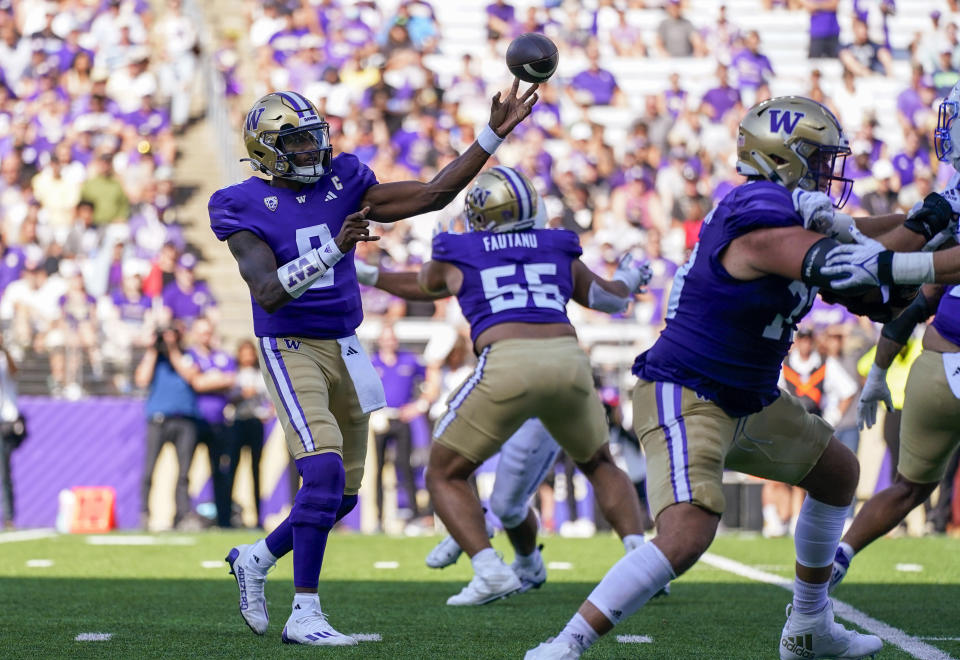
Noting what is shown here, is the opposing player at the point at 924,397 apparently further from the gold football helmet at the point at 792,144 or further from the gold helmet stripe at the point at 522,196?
the gold helmet stripe at the point at 522,196

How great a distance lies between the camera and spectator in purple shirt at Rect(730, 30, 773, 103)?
642 inches

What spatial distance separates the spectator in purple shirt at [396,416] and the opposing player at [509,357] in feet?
16.8

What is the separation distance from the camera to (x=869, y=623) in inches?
219

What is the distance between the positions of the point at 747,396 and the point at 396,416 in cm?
748

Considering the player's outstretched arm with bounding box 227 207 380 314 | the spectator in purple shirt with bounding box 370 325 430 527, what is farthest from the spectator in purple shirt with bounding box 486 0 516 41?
the player's outstretched arm with bounding box 227 207 380 314

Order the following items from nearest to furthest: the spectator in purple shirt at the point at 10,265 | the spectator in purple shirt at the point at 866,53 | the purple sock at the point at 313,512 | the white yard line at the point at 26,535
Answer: the purple sock at the point at 313,512 < the white yard line at the point at 26,535 < the spectator in purple shirt at the point at 10,265 < the spectator in purple shirt at the point at 866,53

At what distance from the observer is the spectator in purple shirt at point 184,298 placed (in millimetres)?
13195

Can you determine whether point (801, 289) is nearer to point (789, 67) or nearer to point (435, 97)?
point (435, 97)

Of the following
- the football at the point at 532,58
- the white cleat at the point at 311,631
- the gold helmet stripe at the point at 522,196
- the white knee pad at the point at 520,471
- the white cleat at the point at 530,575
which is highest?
the football at the point at 532,58

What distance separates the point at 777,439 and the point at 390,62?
41.2 ft

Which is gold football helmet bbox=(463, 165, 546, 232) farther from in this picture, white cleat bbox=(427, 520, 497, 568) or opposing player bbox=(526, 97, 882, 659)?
opposing player bbox=(526, 97, 882, 659)

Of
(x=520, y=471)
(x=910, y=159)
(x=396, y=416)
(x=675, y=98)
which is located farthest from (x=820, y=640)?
(x=675, y=98)

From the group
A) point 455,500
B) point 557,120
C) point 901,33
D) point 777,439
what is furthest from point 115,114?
point 777,439

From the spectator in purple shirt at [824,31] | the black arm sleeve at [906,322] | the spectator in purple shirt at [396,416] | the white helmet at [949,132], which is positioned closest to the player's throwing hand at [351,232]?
the white helmet at [949,132]
